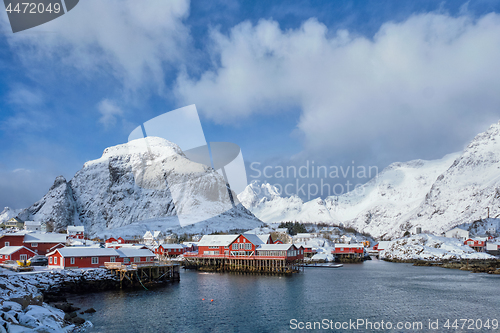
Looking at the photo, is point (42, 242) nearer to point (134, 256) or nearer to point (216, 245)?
point (134, 256)

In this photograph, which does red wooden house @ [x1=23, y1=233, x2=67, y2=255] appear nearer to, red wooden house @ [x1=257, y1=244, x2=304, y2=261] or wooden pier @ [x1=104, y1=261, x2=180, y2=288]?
wooden pier @ [x1=104, y1=261, x2=180, y2=288]

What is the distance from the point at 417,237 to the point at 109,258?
106 m

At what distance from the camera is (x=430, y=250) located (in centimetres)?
10794

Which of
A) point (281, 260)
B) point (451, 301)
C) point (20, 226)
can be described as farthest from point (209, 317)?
point (20, 226)

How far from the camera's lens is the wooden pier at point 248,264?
71.1 meters

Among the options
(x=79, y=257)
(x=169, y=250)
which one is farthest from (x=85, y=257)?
(x=169, y=250)

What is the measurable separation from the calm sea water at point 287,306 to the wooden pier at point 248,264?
1942cm

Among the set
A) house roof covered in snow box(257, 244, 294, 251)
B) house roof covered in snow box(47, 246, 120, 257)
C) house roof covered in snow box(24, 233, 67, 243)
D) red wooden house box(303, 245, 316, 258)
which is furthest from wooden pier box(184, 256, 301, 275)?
red wooden house box(303, 245, 316, 258)

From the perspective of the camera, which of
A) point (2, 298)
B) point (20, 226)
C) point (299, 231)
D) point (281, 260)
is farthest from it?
point (299, 231)

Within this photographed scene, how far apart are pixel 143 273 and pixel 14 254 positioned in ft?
88.1

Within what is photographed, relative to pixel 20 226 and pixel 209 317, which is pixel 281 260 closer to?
pixel 209 317

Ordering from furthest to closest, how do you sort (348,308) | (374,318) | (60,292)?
1. (60,292)
2. (348,308)
3. (374,318)

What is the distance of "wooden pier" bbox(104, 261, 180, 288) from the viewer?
48.9 m

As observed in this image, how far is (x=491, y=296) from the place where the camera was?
4191 centimetres
